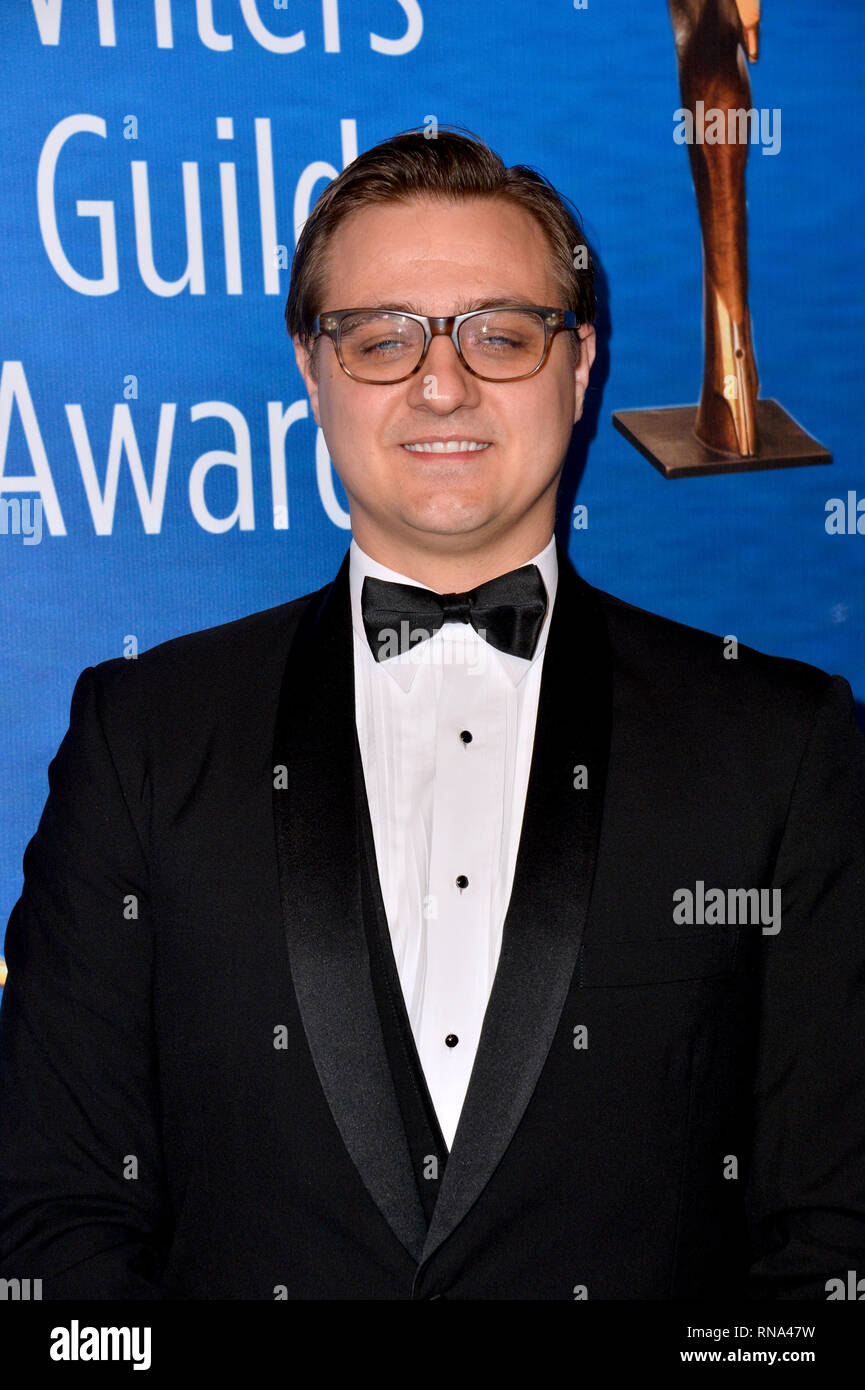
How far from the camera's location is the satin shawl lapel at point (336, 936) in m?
1.79

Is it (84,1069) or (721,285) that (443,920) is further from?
(721,285)

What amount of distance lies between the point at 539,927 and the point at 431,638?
474 millimetres

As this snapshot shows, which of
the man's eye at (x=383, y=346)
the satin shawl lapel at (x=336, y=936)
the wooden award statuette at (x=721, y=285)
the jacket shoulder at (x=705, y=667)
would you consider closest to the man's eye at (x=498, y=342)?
the man's eye at (x=383, y=346)

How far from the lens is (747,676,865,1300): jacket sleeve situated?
6.01 ft

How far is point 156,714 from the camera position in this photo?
6.68 ft

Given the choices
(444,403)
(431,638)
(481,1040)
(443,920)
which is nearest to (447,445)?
(444,403)

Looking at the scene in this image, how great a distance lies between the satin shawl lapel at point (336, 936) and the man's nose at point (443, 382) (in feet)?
1.37

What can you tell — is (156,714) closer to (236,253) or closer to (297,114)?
(236,253)

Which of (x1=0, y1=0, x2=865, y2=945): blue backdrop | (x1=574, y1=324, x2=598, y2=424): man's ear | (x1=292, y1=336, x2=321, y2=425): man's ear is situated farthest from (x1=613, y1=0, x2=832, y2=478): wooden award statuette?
(x1=292, y1=336, x2=321, y2=425): man's ear

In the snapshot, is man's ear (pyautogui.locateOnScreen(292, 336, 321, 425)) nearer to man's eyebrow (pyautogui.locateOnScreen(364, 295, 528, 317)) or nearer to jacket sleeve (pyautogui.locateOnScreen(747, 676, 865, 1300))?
man's eyebrow (pyautogui.locateOnScreen(364, 295, 528, 317))

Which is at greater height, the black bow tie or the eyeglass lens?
the eyeglass lens

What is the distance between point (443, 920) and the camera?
6.28 ft

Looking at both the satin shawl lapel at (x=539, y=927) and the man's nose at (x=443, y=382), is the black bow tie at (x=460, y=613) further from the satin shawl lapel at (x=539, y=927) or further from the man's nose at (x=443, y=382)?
the man's nose at (x=443, y=382)

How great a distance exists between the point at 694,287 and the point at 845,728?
100 centimetres
